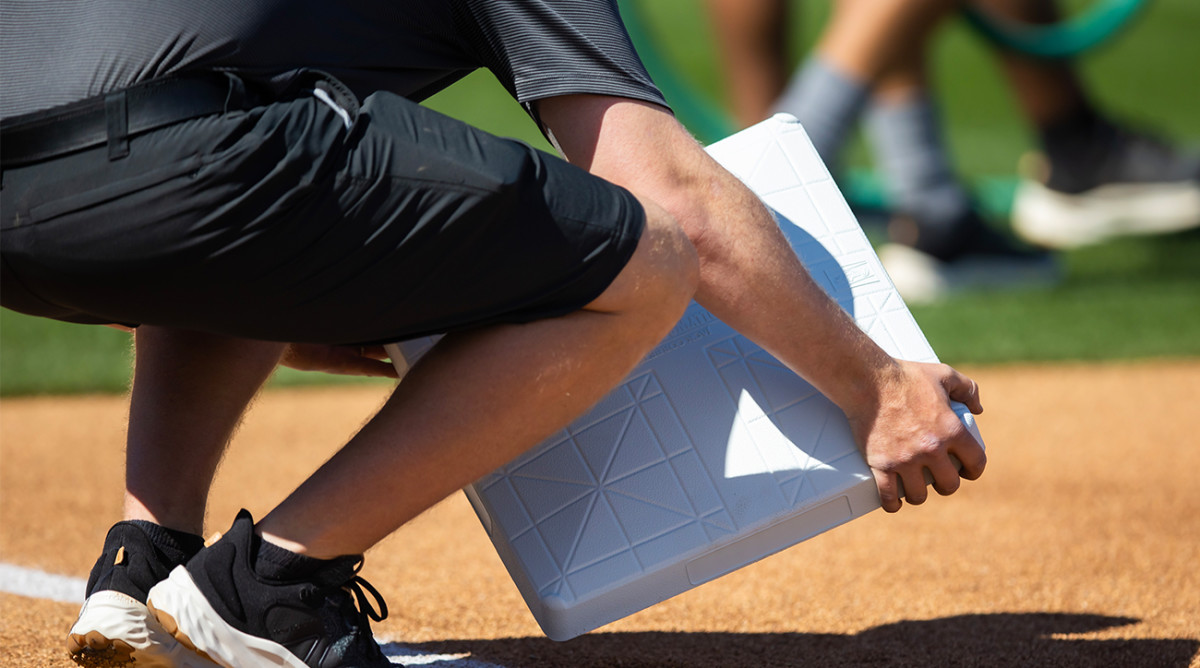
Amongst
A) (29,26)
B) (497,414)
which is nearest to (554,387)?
(497,414)

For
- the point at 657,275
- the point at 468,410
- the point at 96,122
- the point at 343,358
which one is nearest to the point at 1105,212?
the point at 343,358

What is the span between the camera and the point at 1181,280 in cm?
549

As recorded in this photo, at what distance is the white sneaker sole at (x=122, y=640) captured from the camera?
1.28 meters

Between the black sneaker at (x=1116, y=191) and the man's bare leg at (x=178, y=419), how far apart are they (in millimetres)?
5413

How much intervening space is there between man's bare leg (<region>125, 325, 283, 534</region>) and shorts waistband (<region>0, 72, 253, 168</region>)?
479 mm

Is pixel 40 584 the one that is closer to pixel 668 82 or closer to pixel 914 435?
pixel 914 435

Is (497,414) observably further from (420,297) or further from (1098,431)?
(1098,431)

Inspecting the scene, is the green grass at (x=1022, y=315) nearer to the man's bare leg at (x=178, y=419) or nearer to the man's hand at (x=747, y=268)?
the man's bare leg at (x=178, y=419)

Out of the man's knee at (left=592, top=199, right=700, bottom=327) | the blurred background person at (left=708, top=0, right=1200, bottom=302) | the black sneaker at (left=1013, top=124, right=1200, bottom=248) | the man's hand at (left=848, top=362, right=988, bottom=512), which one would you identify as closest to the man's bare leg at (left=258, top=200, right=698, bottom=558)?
the man's knee at (left=592, top=199, right=700, bottom=327)

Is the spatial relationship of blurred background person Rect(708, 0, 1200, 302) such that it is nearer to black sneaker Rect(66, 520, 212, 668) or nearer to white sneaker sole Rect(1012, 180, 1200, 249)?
white sneaker sole Rect(1012, 180, 1200, 249)

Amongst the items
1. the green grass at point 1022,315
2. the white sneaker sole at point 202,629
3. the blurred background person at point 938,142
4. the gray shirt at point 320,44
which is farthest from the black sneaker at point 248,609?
the blurred background person at point 938,142

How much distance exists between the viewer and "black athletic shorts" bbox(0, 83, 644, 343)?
108 centimetres

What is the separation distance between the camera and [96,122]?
1.08 m

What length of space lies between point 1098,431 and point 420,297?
8.56 feet
